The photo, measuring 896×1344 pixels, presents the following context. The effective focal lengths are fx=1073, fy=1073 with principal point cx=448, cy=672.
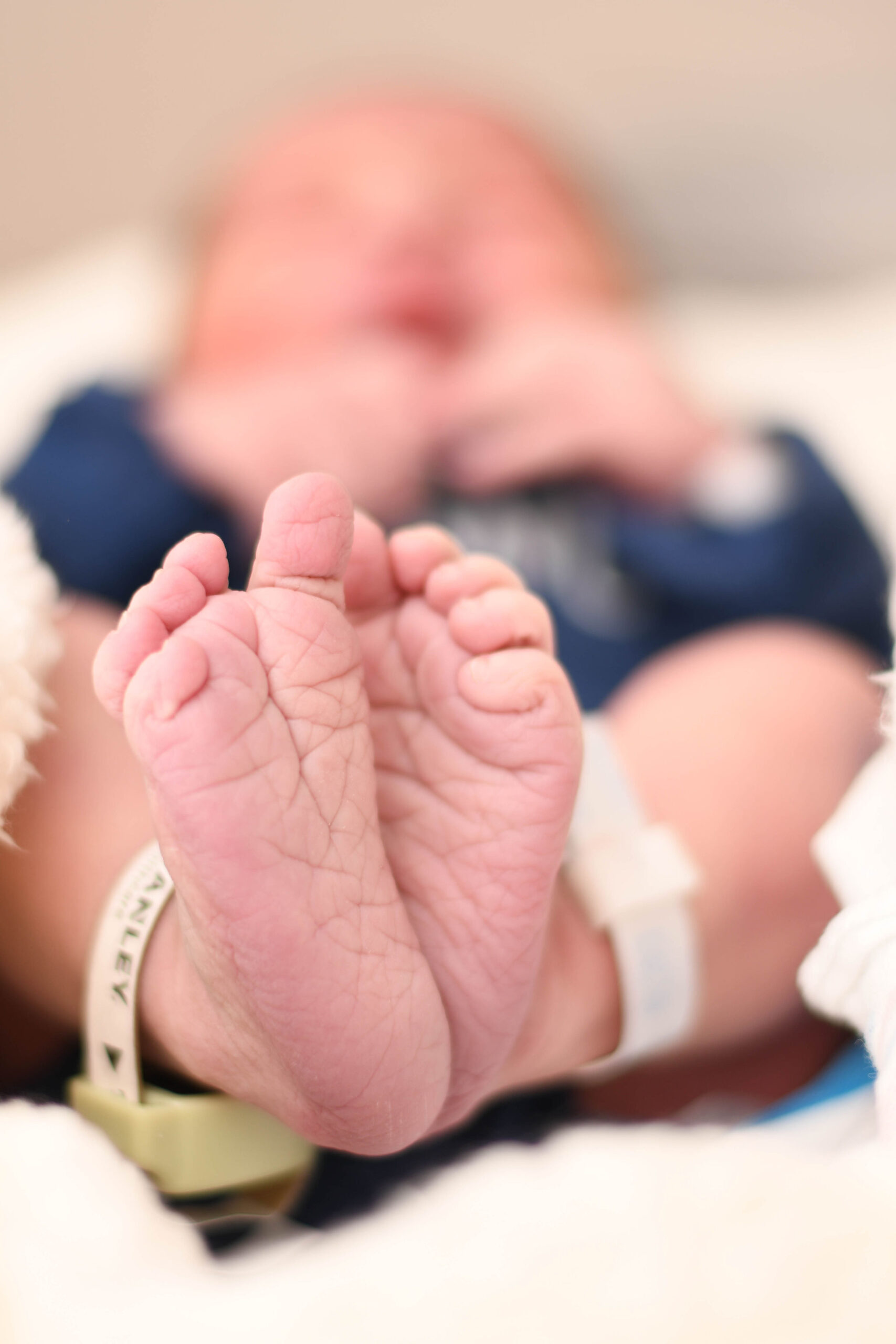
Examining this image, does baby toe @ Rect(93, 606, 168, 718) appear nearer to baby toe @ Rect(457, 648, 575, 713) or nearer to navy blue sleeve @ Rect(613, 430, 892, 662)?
baby toe @ Rect(457, 648, 575, 713)

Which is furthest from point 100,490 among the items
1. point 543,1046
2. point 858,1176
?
point 858,1176

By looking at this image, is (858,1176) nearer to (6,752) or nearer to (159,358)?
(6,752)

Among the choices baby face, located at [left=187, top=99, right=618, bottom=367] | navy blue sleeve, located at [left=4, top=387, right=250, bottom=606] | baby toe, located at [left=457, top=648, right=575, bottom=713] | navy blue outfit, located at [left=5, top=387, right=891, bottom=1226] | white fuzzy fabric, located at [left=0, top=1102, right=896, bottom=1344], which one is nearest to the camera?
white fuzzy fabric, located at [left=0, top=1102, right=896, bottom=1344]

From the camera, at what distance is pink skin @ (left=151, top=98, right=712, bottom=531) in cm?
84

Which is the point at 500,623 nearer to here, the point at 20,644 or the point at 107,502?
the point at 20,644

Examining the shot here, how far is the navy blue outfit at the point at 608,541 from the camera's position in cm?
71

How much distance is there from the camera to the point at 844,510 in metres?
0.86

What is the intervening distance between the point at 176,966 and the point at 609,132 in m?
1.39

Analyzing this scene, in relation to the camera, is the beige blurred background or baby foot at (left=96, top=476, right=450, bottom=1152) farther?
the beige blurred background

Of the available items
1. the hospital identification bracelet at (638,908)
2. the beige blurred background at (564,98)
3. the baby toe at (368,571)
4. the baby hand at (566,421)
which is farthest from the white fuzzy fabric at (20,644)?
the beige blurred background at (564,98)

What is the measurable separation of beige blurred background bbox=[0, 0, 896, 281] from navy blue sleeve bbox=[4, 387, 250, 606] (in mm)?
669

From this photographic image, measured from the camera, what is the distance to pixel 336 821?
1.24 ft

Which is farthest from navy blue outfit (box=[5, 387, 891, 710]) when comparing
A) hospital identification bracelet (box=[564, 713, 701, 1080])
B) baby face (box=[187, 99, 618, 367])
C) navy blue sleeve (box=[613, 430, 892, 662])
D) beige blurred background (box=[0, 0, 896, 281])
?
beige blurred background (box=[0, 0, 896, 281])

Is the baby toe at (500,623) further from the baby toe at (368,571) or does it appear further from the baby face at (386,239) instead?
the baby face at (386,239)
